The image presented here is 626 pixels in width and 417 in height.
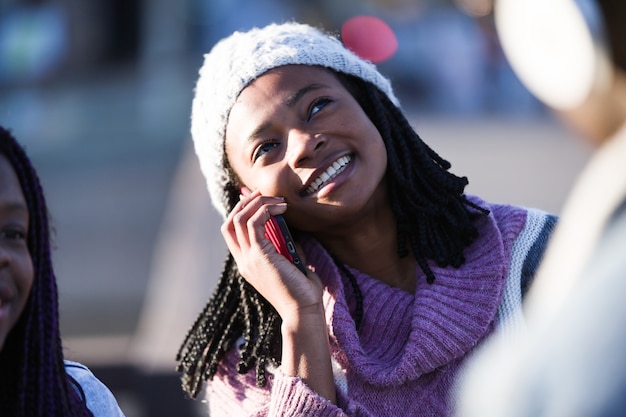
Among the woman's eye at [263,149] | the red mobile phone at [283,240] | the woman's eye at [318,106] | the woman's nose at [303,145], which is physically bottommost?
the red mobile phone at [283,240]

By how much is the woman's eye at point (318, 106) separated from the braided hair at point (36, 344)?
82cm

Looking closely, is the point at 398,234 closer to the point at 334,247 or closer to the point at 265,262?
the point at 334,247

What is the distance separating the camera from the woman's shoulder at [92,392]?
8.95 feet

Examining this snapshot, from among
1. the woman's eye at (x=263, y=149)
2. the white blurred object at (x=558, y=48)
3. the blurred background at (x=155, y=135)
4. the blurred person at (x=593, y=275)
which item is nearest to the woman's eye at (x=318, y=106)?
the woman's eye at (x=263, y=149)

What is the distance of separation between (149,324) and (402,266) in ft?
15.3

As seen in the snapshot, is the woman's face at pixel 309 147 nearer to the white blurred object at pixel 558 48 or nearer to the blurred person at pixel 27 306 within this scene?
the blurred person at pixel 27 306

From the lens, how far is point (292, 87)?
3062 mm

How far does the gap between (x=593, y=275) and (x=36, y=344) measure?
165 centimetres


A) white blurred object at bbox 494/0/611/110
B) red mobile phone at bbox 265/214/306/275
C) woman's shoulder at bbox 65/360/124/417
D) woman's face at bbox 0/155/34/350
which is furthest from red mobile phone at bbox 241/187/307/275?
white blurred object at bbox 494/0/611/110


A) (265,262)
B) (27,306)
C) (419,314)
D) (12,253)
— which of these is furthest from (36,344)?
(419,314)

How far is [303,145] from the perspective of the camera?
116 inches

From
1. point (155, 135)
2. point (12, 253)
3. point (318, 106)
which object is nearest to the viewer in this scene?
point (12, 253)

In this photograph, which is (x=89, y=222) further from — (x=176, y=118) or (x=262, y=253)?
(x=262, y=253)

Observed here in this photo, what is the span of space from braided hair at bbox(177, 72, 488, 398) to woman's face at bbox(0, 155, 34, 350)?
0.76m
